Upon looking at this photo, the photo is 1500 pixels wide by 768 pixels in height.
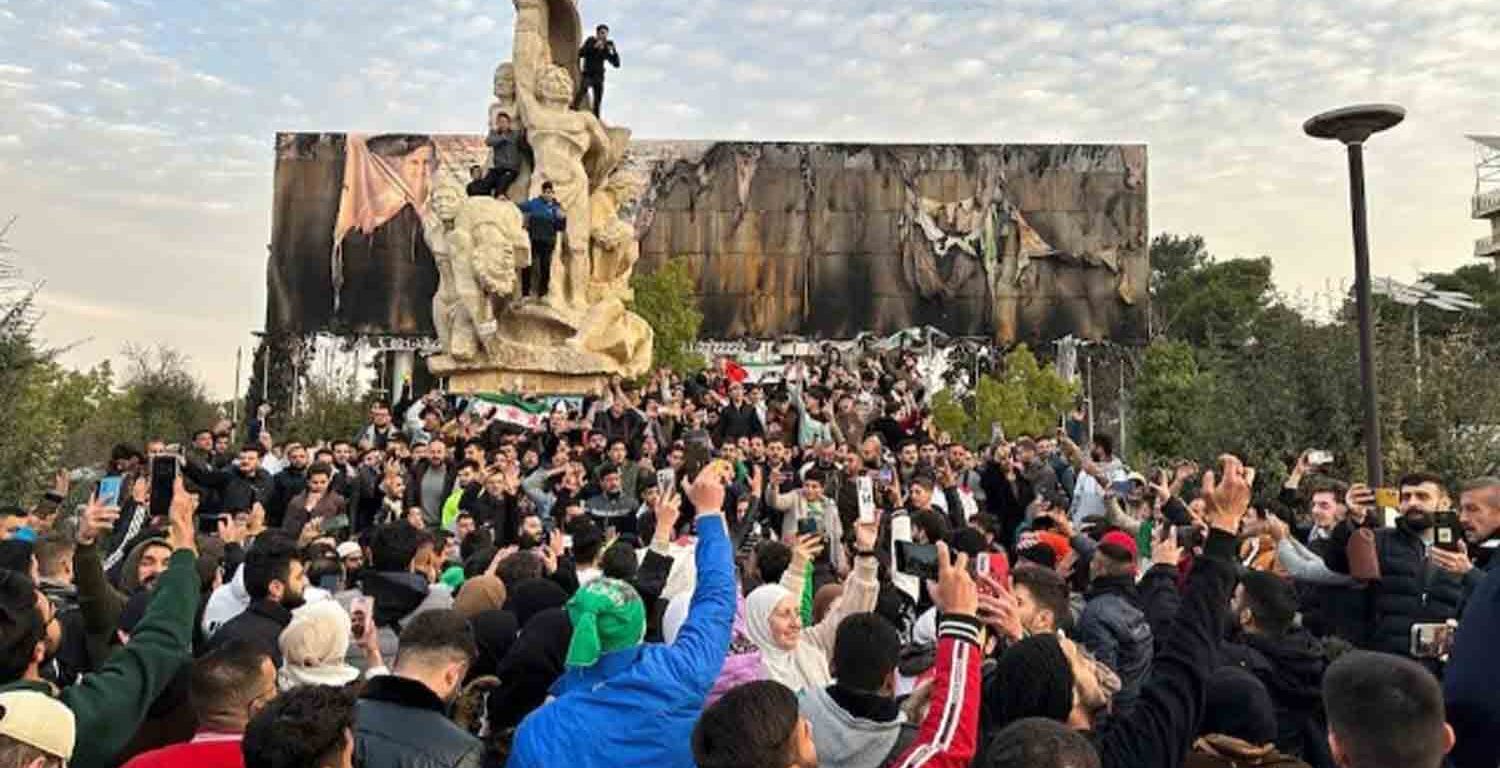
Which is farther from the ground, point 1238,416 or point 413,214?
point 413,214

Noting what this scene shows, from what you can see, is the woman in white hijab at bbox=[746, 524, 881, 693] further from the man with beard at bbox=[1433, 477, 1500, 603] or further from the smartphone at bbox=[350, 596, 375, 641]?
the man with beard at bbox=[1433, 477, 1500, 603]

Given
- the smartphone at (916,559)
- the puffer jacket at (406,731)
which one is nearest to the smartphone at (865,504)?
the smartphone at (916,559)

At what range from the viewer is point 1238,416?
15.6 metres

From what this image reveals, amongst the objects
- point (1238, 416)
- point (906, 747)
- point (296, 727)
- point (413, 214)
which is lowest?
point (906, 747)

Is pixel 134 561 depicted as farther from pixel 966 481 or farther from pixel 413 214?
pixel 413 214

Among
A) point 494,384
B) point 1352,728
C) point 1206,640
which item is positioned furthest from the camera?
point 494,384

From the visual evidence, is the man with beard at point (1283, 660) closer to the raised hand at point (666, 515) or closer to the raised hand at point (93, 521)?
the raised hand at point (666, 515)

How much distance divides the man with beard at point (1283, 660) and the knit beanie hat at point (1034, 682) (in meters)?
1.04

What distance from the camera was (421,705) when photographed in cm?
312

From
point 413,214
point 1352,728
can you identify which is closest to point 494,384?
point 1352,728

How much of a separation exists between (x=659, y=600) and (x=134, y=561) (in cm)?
253

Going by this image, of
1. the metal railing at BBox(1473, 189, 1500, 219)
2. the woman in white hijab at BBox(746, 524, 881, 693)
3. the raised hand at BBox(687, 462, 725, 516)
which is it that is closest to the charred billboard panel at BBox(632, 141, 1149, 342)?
the metal railing at BBox(1473, 189, 1500, 219)

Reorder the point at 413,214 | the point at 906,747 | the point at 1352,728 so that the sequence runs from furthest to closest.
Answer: the point at 413,214 → the point at 906,747 → the point at 1352,728

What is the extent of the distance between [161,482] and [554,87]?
9.96 metres
